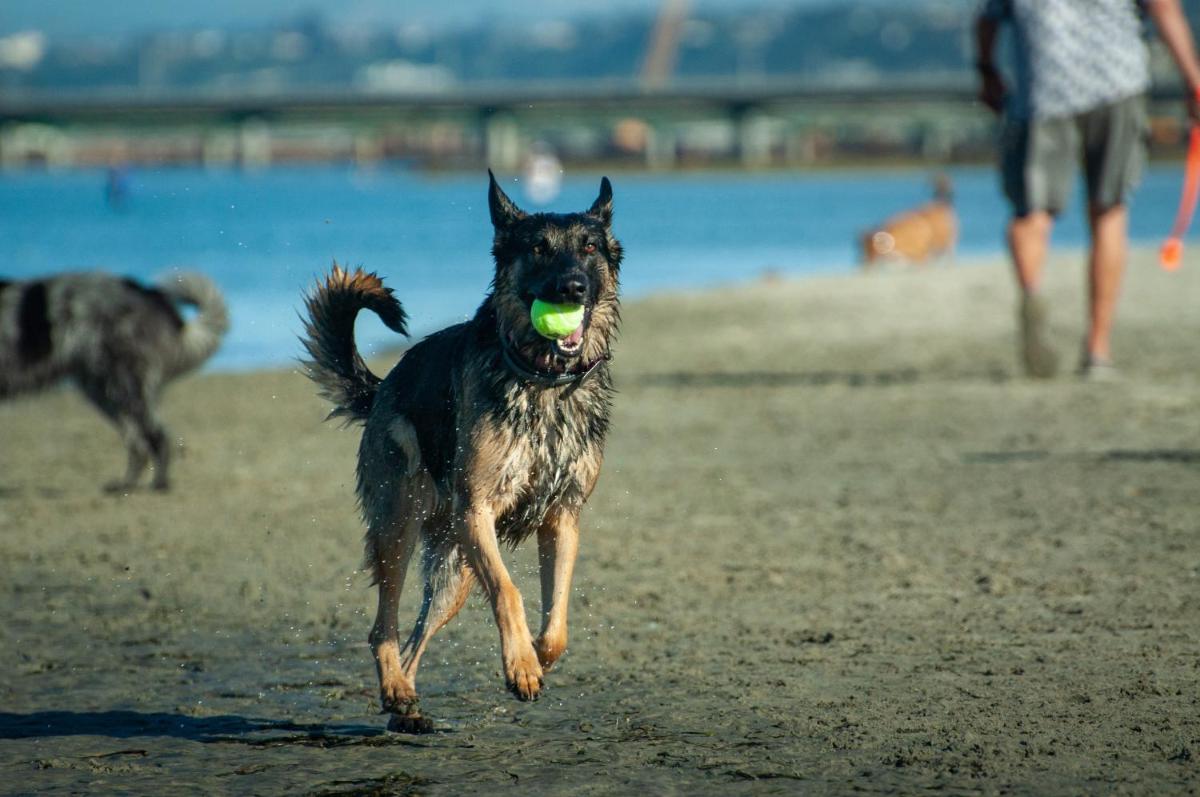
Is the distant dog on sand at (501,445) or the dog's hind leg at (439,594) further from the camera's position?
the dog's hind leg at (439,594)

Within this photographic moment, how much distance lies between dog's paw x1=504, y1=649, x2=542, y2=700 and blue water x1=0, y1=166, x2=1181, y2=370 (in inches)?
46.2

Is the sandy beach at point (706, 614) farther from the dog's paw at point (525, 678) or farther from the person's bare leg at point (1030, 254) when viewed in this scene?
the person's bare leg at point (1030, 254)

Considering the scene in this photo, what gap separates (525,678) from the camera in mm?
4004

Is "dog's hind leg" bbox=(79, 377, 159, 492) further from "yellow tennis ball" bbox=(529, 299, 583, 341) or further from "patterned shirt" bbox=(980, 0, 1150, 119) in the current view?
"patterned shirt" bbox=(980, 0, 1150, 119)

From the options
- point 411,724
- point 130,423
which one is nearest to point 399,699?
point 411,724

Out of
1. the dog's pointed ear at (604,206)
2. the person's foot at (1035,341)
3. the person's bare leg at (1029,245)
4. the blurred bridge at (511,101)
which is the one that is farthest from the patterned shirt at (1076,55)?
the blurred bridge at (511,101)

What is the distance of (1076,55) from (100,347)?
6.04 meters

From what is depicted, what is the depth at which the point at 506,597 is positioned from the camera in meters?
4.09

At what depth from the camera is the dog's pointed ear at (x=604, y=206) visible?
445 cm

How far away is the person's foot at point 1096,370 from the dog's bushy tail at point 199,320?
5637 mm

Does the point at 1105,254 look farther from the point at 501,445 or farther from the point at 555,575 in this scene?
the point at 501,445

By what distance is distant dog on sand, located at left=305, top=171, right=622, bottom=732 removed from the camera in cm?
422

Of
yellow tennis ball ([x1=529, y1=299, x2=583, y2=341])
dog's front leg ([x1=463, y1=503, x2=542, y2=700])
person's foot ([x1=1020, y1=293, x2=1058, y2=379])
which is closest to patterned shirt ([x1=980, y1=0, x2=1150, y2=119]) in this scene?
person's foot ([x1=1020, y1=293, x2=1058, y2=379])

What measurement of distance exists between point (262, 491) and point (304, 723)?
4250 millimetres
